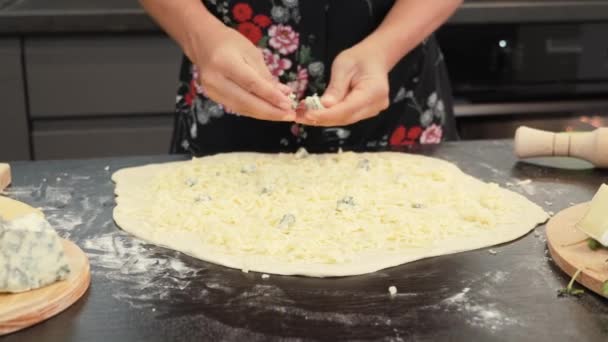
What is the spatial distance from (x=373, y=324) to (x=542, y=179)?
540 mm

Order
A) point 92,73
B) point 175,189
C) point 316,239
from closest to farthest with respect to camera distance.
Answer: point 316,239
point 175,189
point 92,73

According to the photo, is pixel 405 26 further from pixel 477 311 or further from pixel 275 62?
pixel 477 311

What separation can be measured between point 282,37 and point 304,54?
5 centimetres

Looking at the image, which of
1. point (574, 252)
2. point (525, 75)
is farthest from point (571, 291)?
point (525, 75)

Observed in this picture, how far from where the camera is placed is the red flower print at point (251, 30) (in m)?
1.25

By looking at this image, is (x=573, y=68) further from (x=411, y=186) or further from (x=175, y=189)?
(x=175, y=189)

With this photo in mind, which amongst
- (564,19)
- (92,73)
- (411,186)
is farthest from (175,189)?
(564,19)

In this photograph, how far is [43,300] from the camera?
684 mm

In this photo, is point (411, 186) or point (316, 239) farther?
point (411, 186)

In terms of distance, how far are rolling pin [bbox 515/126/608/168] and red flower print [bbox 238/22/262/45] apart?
0.45 m

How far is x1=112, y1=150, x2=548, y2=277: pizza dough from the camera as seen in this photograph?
835mm

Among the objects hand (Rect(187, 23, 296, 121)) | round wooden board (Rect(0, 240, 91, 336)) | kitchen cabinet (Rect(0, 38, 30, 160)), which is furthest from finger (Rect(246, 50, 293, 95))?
kitchen cabinet (Rect(0, 38, 30, 160))

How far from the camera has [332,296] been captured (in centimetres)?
74

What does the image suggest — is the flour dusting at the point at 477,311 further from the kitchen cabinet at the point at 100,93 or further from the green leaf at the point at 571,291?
the kitchen cabinet at the point at 100,93
